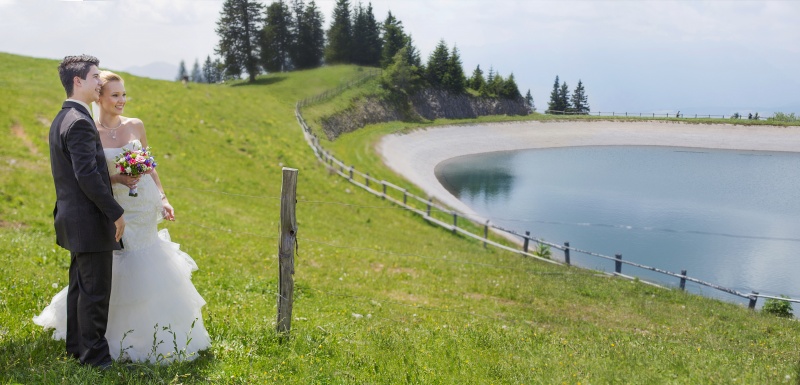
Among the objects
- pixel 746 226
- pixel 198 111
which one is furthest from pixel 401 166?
pixel 746 226

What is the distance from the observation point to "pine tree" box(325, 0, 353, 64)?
296 ft

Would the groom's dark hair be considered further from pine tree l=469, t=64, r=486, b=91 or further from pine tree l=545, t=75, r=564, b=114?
pine tree l=469, t=64, r=486, b=91

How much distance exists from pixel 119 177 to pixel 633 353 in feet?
25.6

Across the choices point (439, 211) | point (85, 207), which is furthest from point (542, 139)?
point (85, 207)

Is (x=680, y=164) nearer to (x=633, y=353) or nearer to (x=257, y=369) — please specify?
(x=633, y=353)

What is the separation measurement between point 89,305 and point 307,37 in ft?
286

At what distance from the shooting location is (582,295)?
16609 mm

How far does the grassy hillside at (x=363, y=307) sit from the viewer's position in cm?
696

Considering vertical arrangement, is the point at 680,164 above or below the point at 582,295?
above

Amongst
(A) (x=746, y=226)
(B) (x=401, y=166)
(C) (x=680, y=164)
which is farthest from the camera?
(B) (x=401, y=166)

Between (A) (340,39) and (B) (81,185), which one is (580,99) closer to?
(A) (340,39)

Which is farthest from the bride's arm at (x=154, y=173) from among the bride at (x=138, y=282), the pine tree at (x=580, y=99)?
the pine tree at (x=580, y=99)

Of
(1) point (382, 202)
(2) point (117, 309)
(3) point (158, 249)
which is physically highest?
(3) point (158, 249)

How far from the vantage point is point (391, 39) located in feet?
301
